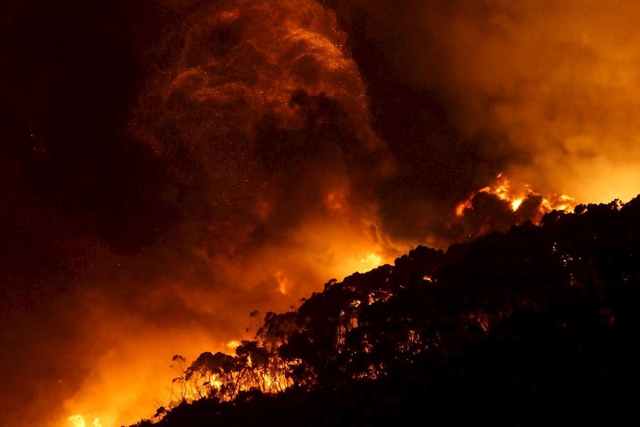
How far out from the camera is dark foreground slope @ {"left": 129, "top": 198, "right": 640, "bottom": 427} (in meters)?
18.1

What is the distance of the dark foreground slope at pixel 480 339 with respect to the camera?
18.1m

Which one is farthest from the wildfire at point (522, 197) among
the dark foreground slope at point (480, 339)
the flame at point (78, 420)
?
the flame at point (78, 420)

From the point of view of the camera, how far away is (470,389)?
19391 mm

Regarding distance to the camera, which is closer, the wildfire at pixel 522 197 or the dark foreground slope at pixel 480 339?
the dark foreground slope at pixel 480 339

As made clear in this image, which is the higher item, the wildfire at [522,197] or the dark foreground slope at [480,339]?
the wildfire at [522,197]

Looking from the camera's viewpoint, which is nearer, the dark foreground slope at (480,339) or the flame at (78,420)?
the dark foreground slope at (480,339)

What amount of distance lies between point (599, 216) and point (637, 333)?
5.43 meters

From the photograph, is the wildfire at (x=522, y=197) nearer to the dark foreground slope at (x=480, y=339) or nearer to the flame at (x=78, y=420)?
the dark foreground slope at (x=480, y=339)

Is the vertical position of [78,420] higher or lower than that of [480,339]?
higher

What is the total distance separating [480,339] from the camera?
863 inches

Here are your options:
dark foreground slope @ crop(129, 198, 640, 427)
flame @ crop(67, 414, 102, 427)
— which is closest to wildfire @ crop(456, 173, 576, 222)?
dark foreground slope @ crop(129, 198, 640, 427)

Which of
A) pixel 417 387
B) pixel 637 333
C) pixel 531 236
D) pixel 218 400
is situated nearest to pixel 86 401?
pixel 218 400

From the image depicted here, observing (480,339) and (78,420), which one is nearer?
(480,339)

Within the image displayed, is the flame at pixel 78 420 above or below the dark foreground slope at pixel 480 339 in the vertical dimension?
above
